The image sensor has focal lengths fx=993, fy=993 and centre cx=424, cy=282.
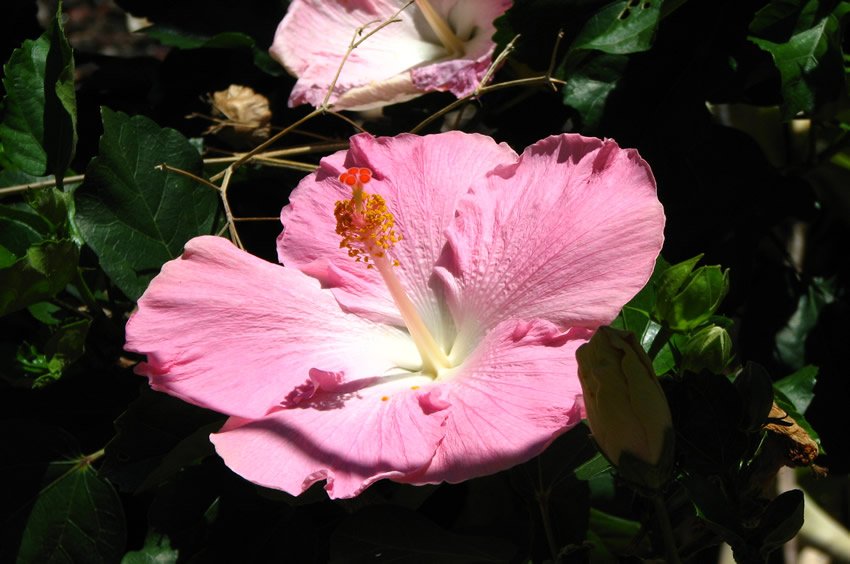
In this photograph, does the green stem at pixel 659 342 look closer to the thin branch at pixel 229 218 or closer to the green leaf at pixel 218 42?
the thin branch at pixel 229 218

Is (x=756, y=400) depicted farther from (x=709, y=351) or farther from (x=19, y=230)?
(x=19, y=230)

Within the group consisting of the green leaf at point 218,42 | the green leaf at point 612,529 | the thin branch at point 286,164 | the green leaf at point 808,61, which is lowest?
the green leaf at point 612,529

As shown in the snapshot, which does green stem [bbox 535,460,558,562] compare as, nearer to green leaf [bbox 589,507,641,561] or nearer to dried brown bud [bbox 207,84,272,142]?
green leaf [bbox 589,507,641,561]

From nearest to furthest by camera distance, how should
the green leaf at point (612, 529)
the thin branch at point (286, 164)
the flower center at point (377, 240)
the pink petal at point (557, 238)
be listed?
the pink petal at point (557, 238), the flower center at point (377, 240), the thin branch at point (286, 164), the green leaf at point (612, 529)

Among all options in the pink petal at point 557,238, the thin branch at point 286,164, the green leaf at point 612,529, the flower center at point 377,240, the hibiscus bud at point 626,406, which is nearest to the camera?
the hibiscus bud at point 626,406

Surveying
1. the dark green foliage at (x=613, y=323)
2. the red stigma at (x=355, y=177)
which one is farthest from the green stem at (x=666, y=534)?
the red stigma at (x=355, y=177)

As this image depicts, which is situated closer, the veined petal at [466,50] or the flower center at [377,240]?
the flower center at [377,240]
